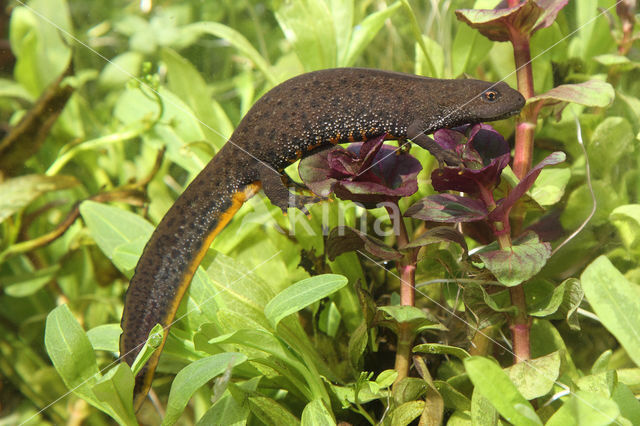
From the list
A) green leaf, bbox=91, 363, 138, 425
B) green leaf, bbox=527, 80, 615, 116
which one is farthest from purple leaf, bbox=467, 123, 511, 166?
green leaf, bbox=91, 363, 138, 425

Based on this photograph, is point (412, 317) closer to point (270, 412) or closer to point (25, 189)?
point (270, 412)

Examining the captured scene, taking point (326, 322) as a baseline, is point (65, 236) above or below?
above

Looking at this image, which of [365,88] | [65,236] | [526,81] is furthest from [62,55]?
[526,81]

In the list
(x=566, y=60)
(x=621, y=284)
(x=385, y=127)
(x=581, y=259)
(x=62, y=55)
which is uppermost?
(x=62, y=55)

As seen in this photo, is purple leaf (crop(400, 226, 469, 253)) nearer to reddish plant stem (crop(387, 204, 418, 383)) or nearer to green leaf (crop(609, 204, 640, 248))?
reddish plant stem (crop(387, 204, 418, 383))

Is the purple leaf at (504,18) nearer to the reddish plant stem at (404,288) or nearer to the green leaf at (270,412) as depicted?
the reddish plant stem at (404,288)

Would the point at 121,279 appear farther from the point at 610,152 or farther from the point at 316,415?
the point at 610,152

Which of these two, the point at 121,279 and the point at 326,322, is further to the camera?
the point at 121,279

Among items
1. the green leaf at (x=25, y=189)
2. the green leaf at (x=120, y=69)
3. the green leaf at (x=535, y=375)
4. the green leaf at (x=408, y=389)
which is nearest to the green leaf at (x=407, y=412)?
the green leaf at (x=408, y=389)
